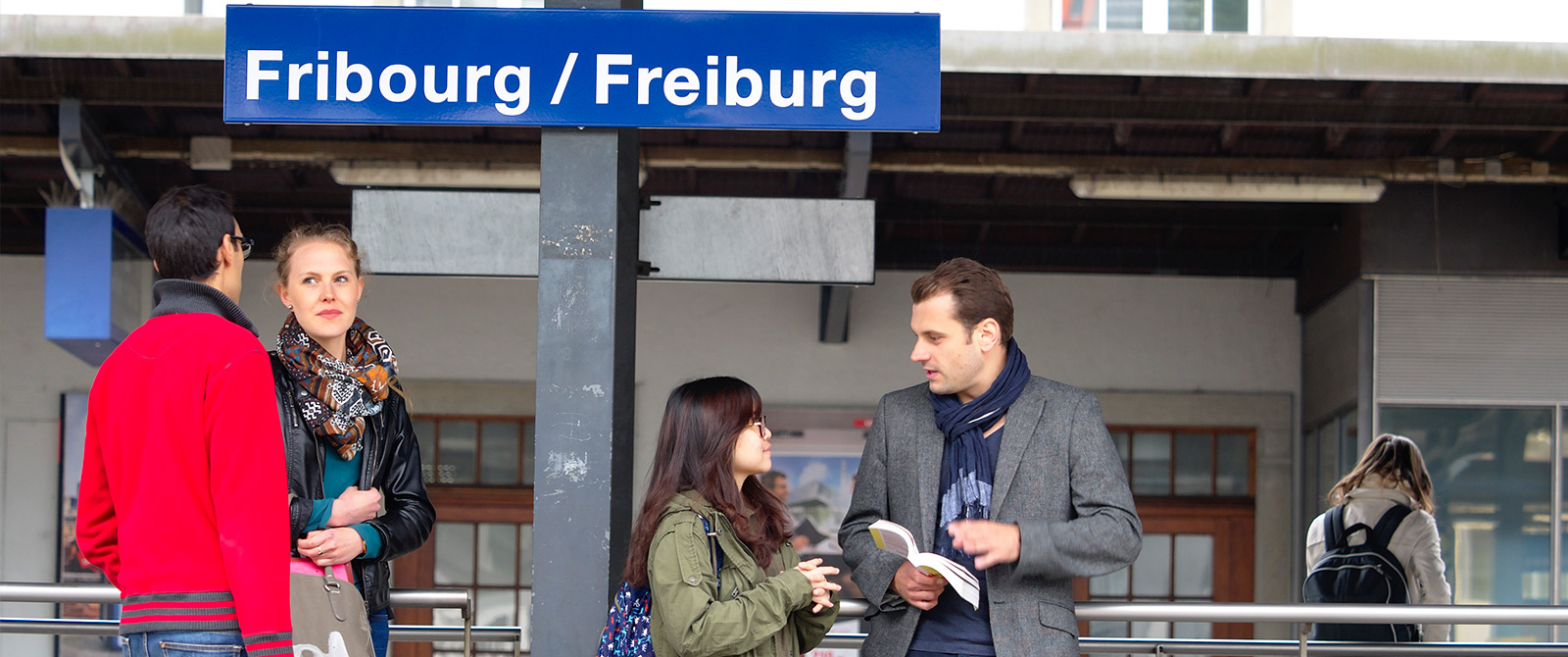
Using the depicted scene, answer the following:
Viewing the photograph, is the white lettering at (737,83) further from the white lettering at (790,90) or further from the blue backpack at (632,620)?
the blue backpack at (632,620)

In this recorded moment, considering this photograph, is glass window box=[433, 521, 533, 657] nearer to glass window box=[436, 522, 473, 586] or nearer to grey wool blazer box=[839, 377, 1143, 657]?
glass window box=[436, 522, 473, 586]

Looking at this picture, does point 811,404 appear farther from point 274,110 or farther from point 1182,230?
point 274,110

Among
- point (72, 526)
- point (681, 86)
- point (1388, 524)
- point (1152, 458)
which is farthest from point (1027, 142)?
point (72, 526)

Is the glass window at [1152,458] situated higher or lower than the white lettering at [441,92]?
lower

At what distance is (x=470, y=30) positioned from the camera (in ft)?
8.41

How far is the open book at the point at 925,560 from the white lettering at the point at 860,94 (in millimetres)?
764

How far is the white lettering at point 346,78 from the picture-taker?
2562 mm

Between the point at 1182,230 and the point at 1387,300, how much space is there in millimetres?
1316

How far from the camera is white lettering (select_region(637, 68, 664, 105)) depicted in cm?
255

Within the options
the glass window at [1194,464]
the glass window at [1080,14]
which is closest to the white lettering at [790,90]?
the glass window at [1080,14]

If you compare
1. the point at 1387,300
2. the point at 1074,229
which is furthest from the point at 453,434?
the point at 1387,300

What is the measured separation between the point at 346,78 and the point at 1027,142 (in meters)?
4.75

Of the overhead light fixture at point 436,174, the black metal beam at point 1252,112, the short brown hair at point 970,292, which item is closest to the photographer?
the short brown hair at point 970,292

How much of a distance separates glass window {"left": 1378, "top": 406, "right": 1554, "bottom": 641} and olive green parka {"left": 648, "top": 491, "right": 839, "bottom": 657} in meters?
6.30
